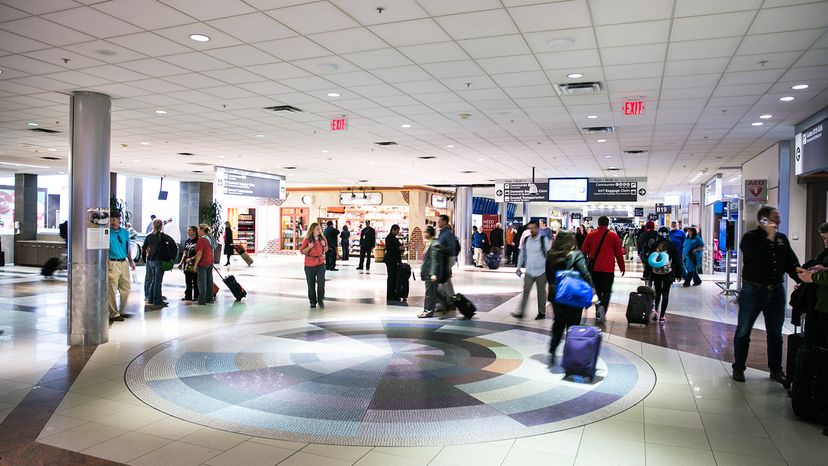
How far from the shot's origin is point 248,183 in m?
18.9

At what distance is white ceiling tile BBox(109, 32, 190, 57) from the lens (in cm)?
590

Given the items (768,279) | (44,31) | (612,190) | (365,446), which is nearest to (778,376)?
(768,279)

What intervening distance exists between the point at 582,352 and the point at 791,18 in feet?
11.2

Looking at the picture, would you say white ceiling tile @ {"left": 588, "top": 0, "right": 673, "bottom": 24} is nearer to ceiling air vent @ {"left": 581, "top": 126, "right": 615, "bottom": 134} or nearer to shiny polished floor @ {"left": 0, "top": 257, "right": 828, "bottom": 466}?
shiny polished floor @ {"left": 0, "top": 257, "right": 828, "bottom": 466}

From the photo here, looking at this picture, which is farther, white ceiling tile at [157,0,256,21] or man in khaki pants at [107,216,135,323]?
man in khaki pants at [107,216,135,323]

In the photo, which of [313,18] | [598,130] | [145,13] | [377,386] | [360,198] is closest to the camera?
[145,13]

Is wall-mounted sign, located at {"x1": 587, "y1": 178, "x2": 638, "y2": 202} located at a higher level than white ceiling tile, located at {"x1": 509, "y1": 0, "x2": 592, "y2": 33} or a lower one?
lower

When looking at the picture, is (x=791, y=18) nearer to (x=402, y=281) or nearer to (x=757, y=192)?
(x=757, y=192)

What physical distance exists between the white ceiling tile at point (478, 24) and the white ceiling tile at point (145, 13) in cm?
236

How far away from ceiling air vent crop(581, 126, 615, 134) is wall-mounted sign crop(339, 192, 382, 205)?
17.2 metres

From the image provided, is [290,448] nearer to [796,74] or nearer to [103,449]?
[103,449]

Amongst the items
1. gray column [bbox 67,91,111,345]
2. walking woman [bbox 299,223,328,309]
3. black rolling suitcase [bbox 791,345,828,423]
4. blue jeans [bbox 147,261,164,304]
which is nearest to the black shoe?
black rolling suitcase [bbox 791,345,828,423]

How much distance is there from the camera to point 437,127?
10992mm

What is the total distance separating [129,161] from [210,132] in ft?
24.1
